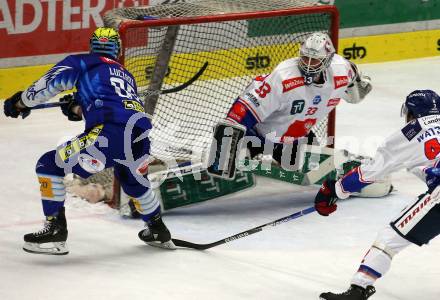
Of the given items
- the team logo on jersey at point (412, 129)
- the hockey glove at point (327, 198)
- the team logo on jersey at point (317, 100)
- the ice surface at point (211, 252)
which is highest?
the team logo on jersey at point (412, 129)

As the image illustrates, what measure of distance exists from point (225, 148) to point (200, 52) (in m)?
1.67

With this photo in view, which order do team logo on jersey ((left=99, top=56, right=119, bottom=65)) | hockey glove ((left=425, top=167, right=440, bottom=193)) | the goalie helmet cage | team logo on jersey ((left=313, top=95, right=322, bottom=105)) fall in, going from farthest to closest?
the goalie helmet cage, team logo on jersey ((left=313, top=95, right=322, bottom=105)), team logo on jersey ((left=99, top=56, right=119, bottom=65)), hockey glove ((left=425, top=167, right=440, bottom=193))

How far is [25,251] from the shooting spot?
5969 mm

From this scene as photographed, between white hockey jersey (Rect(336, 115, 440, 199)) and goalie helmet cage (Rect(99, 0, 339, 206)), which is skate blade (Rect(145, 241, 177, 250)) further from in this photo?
white hockey jersey (Rect(336, 115, 440, 199))

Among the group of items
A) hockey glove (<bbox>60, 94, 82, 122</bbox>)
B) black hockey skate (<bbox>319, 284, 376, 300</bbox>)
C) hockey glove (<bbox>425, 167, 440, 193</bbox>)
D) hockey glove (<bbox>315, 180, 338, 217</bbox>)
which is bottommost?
black hockey skate (<bbox>319, 284, 376, 300</bbox>)

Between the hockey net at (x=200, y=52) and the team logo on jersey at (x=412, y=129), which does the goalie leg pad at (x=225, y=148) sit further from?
the team logo on jersey at (x=412, y=129)

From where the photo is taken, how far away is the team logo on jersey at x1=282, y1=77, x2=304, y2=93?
6.79m

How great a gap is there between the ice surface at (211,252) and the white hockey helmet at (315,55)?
0.91 metres

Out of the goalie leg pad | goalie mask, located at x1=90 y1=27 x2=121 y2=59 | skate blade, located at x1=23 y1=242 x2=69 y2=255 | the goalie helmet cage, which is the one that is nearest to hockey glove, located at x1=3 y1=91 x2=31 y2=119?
goalie mask, located at x1=90 y1=27 x2=121 y2=59

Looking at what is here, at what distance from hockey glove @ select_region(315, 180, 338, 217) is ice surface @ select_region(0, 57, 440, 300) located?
1.25 ft

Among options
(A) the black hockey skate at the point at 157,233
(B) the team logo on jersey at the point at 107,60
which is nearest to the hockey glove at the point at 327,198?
(A) the black hockey skate at the point at 157,233

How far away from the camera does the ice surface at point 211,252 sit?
5539 millimetres

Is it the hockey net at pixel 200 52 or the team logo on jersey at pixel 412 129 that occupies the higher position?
the team logo on jersey at pixel 412 129

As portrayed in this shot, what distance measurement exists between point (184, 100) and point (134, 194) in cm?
232
